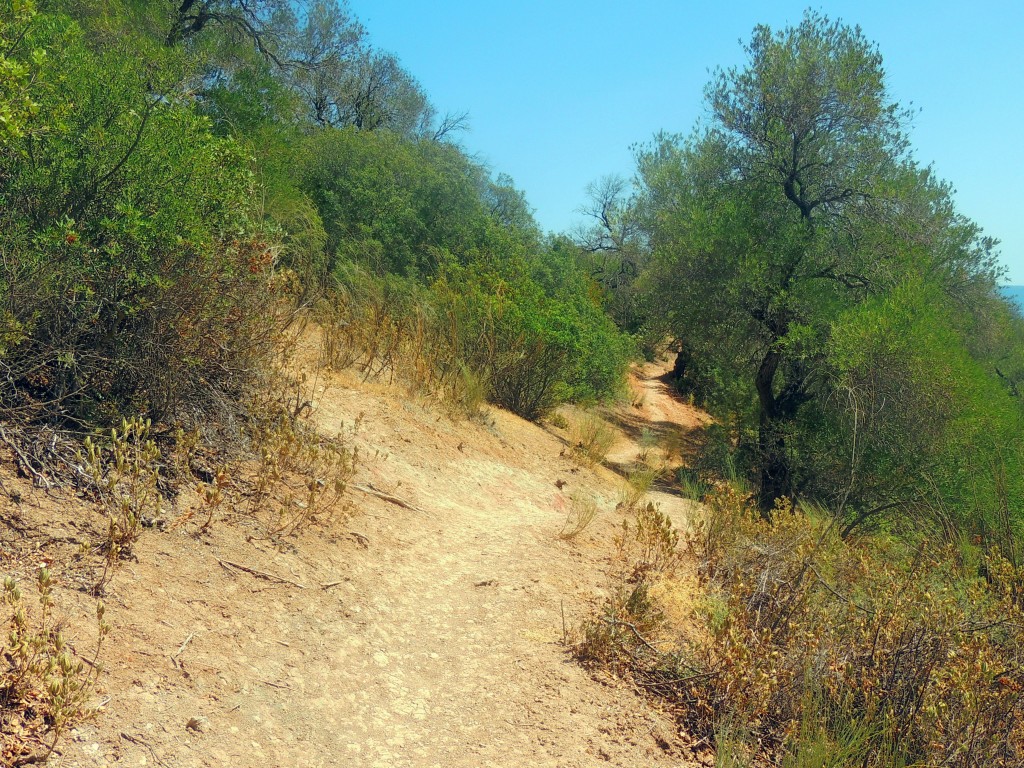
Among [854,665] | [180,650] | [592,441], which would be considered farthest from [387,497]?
[592,441]

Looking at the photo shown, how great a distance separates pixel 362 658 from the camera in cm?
390

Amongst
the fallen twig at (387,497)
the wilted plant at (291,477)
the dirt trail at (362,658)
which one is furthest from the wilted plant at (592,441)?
the wilted plant at (291,477)

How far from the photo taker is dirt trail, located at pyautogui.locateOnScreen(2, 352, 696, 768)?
2998 millimetres

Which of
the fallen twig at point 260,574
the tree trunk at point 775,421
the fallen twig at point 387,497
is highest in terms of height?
the tree trunk at point 775,421

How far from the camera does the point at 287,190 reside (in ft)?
42.6

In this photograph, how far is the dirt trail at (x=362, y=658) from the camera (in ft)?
9.84

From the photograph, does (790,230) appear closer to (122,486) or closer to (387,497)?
(387,497)

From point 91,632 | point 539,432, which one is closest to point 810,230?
point 539,432

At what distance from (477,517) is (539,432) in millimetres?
5220

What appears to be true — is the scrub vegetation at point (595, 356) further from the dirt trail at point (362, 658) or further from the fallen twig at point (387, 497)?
the fallen twig at point (387, 497)

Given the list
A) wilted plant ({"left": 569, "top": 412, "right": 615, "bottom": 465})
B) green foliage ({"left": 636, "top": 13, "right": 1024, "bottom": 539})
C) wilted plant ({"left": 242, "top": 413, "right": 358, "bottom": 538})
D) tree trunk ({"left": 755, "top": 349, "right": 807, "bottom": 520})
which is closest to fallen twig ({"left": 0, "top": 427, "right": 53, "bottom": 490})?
wilted plant ({"left": 242, "top": 413, "right": 358, "bottom": 538})

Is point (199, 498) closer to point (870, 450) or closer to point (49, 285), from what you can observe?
point (49, 285)

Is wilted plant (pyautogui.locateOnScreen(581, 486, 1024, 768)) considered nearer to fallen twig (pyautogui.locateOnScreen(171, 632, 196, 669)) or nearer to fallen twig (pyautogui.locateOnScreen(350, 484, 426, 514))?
fallen twig (pyautogui.locateOnScreen(171, 632, 196, 669))

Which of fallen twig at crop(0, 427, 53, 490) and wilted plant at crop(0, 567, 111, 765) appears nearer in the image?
wilted plant at crop(0, 567, 111, 765)
